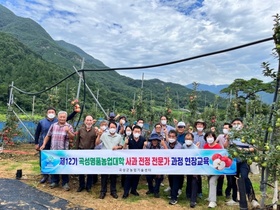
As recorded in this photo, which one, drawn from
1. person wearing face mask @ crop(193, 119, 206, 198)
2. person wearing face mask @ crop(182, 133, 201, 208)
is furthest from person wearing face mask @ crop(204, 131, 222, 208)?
person wearing face mask @ crop(193, 119, 206, 198)

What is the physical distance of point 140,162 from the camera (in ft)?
16.6

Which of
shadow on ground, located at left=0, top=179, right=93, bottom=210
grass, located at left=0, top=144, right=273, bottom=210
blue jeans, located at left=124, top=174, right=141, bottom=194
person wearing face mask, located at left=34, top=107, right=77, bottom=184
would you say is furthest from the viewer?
person wearing face mask, located at left=34, top=107, right=77, bottom=184

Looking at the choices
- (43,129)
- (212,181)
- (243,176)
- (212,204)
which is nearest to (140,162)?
(212,181)

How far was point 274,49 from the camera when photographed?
3.56m

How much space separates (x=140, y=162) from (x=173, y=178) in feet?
2.21

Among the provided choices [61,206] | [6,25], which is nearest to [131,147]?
[61,206]

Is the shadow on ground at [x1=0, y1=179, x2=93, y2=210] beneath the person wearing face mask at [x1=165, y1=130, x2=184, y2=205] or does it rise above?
beneath

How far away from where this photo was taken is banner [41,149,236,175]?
16.1ft

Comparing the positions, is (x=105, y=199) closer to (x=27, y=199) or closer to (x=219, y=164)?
(x=27, y=199)

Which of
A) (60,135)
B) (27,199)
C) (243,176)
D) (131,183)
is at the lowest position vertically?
(27,199)

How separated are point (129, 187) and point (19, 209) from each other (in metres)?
1.92

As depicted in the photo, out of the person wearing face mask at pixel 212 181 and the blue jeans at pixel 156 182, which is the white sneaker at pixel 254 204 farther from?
the blue jeans at pixel 156 182

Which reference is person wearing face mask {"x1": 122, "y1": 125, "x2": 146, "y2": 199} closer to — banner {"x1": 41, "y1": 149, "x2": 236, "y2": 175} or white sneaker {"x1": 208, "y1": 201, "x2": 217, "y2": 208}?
banner {"x1": 41, "y1": 149, "x2": 236, "y2": 175}

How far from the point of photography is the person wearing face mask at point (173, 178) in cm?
485
